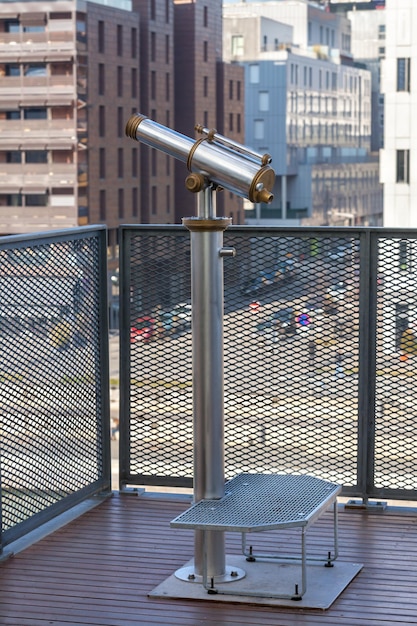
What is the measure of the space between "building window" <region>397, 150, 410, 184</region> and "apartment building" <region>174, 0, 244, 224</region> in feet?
54.5

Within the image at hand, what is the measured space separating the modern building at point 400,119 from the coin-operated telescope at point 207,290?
4986 centimetres

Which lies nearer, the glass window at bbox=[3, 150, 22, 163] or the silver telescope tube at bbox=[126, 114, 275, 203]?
the silver telescope tube at bbox=[126, 114, 275, 203]

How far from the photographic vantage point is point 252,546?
11.6ft

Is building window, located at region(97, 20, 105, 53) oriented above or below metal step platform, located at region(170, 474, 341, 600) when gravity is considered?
above

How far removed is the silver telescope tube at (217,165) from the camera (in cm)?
304

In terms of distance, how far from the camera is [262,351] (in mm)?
4082

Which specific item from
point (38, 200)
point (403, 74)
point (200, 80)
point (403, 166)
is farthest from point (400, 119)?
point (200, 80)

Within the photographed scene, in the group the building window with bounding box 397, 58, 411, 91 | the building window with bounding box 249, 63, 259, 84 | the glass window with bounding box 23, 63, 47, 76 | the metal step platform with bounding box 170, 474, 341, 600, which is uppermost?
the building window with bounding box 249, 63, 259, 84

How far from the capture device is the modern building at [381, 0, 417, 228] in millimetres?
52594

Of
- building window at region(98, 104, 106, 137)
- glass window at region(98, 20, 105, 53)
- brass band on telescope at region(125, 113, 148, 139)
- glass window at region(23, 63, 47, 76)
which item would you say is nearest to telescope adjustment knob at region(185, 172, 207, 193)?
brass band on telescope at region(125, 113, 148, 139)

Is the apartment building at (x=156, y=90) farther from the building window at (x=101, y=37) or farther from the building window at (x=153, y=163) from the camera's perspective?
the building window at (x=101, y=37)

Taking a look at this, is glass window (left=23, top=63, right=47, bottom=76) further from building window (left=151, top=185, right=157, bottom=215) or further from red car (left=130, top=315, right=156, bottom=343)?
red car (left=130, top=315, right=156, bottom=343)

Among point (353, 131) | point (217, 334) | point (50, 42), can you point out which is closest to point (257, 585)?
point (217, 334)

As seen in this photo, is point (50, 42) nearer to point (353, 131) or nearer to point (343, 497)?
→ point (353, 131)
